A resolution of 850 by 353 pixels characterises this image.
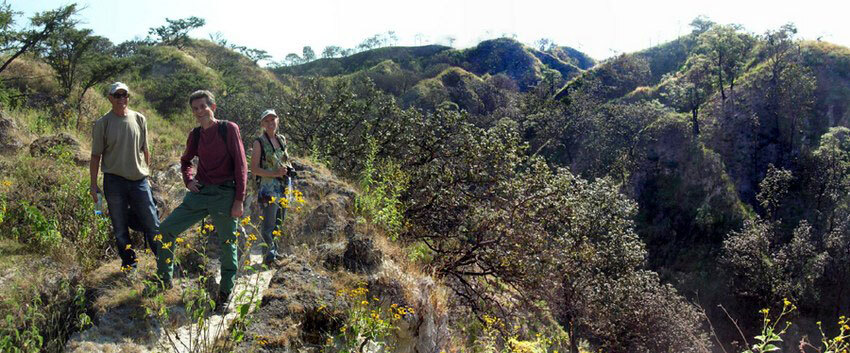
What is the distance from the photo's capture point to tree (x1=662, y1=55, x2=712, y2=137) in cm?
4122

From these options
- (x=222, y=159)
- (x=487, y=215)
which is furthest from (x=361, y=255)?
(x=487, y=215)

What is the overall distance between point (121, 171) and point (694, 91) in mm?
45732

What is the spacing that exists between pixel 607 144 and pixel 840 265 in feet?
56.2

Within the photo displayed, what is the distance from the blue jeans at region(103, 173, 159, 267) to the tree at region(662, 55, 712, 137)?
4343 centimetres

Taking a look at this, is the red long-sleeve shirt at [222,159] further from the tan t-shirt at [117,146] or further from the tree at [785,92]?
the tree at [785,92]

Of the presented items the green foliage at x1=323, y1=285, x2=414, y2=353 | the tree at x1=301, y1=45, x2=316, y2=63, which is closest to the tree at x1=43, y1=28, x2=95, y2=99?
the green foliage at x1=323, y1=285, x2=414, y2=353

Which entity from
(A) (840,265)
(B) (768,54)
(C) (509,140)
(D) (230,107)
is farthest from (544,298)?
(B) (768,54)

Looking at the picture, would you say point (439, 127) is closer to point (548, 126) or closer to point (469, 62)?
point (548, 126)

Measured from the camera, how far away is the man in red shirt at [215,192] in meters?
3.79

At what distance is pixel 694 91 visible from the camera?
41.5 metres

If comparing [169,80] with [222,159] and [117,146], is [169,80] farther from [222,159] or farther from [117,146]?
[222,159]

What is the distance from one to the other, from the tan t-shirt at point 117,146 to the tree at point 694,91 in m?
43.5

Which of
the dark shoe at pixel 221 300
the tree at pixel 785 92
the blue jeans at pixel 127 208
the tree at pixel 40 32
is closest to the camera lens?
the dark shoe at pixel 221 300

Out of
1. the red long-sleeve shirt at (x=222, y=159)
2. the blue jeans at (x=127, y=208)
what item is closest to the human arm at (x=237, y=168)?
the red long-sleeve shirt at (x=222, y=159)
